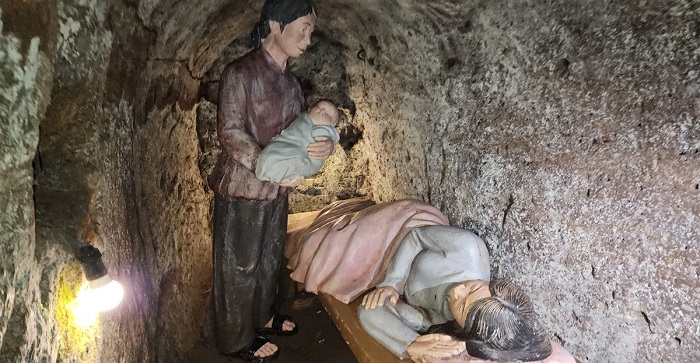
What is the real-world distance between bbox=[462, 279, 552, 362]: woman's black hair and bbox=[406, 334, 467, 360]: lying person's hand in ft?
0.18

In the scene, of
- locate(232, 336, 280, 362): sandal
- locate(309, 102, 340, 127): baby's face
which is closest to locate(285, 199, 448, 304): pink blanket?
locate(232, 336, 280, 362): sandal

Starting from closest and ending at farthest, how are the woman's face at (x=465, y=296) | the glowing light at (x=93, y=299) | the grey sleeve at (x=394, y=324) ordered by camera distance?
1. the glowing light at (x=93, y=299)
2. the woman's face at (x=465, y=296)
3. the grey sleeve at (x=394, y=324)

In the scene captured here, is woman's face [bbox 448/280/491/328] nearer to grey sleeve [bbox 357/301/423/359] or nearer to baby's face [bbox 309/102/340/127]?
grey sleeve [bbox 357/301/423/359]

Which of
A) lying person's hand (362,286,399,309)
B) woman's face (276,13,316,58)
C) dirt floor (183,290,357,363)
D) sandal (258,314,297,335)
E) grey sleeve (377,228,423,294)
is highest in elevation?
woman's face (276,13,316,58)

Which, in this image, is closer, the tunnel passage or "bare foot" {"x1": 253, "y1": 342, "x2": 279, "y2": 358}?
the tunnel passage

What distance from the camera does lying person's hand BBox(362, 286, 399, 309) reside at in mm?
2283

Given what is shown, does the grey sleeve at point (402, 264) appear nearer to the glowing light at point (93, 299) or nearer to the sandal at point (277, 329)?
the sandal at point (277, 329)

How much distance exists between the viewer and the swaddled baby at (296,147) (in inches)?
92.4

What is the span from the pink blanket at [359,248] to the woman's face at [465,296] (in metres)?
0.52

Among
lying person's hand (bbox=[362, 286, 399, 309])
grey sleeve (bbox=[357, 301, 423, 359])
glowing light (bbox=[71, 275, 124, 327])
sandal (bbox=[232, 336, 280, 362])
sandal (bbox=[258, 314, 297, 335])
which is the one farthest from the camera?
sandal (bbox=[258, 314, 297, 335])

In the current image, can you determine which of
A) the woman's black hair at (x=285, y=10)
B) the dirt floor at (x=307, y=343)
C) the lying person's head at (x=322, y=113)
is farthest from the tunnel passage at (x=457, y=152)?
the lying person's head at (x=322, y=113)

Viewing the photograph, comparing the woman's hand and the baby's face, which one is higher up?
the baby's face

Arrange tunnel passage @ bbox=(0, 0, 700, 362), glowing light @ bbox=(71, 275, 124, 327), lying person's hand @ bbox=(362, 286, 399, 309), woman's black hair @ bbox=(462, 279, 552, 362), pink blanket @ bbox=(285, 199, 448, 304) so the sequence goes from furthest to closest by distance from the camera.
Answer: pink blanket @ bbox=(285, 199, 448, 304)
lying person's hand @ bbox=(362, 286, 399, 309)
woman's black hair @ bbox=(462, 279, 552, 362)
glowing light @ bbox=(71, 275, 124, 327)
tunnel passage @ bbox=(0, 0, 700, 362)

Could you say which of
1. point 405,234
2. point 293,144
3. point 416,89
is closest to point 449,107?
point 416,89
